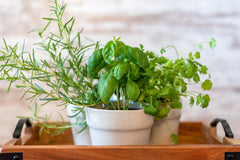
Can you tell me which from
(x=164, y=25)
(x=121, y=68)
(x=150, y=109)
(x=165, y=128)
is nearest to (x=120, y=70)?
(x=121, y=68)

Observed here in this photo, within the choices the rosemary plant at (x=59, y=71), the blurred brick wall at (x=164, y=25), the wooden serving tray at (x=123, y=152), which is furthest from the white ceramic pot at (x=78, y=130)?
the blurred brick wall at (x=164, y=25)

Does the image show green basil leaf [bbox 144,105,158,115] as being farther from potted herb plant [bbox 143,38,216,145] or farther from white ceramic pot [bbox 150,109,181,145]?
white ceramic pot [bbox 150,109,181,145]

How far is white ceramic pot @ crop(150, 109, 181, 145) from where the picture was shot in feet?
2.24

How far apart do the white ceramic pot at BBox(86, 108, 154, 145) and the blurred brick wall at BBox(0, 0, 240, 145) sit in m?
0.49

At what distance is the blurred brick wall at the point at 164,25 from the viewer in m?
1.01

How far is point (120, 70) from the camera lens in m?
0.52

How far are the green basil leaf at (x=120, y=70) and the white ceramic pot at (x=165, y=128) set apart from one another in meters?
0.21

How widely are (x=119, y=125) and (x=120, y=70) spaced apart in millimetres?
119

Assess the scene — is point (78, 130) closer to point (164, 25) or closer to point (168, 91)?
point (168, 91)

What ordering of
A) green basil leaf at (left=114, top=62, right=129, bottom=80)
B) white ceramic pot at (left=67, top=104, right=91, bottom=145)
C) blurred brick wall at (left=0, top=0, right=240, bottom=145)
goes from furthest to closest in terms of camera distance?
blurred brick wall at (left=0, top=0, right=240, bottom=145)
white ceramic pot at (left=67, top=104, right=91, bottom=145)
green basil leaf at (left=114, top=62, right=129, bottom=80)

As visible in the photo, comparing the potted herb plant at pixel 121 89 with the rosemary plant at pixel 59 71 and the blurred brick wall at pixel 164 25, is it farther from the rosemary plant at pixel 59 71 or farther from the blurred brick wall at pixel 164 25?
the blurred brick wall at pixel 164 25

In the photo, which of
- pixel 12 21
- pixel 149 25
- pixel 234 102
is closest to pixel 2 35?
pixel 12 21

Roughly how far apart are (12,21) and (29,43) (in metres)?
→ 0.10

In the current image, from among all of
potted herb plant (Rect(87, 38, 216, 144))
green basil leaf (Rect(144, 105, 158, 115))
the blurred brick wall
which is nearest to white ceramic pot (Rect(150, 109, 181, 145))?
potted herb plant (Rect(87, 38, 216, 144))
